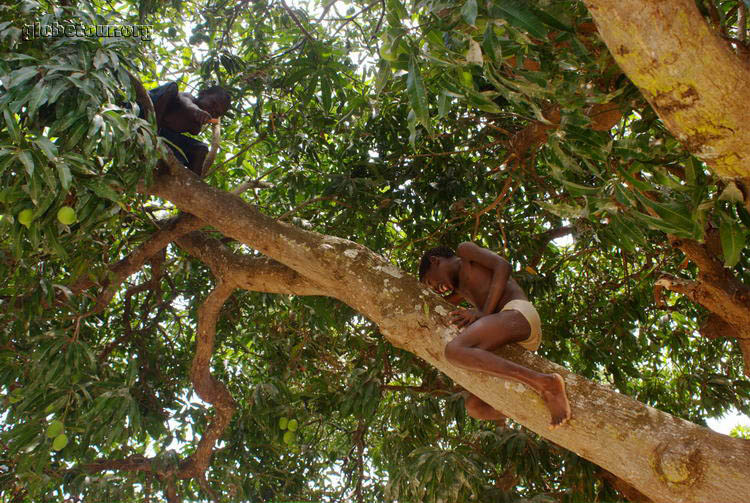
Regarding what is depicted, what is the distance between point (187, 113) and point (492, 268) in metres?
2.27

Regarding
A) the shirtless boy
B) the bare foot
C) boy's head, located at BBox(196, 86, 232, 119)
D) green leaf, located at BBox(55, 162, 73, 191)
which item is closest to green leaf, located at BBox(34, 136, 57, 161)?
green leaf, located at BBox(55, 162, 73, 191)

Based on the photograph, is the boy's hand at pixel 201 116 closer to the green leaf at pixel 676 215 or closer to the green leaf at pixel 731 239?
the green leaf at pixel 676 215

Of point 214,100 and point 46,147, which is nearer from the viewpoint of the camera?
point 46,147

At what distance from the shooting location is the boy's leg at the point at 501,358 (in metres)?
2.22

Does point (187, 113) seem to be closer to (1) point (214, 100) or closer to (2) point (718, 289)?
(1) point (214, 100)

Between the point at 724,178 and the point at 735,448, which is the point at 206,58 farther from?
the point at 735,448

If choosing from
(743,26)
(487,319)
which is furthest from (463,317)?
(743,26)

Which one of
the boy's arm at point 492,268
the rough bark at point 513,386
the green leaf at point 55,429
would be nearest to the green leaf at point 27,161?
the rough bark at point 513,386

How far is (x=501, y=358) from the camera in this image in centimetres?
240

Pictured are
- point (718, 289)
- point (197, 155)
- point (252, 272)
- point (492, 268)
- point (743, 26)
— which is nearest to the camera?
point (743, 26)

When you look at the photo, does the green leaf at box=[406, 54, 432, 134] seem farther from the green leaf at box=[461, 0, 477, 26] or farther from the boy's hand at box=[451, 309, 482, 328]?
the boy's hand at box=[451, 309, 482, 328]

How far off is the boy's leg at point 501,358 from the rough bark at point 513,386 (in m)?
0.04

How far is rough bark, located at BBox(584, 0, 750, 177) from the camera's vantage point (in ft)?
5.44

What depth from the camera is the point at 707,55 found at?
168cm
